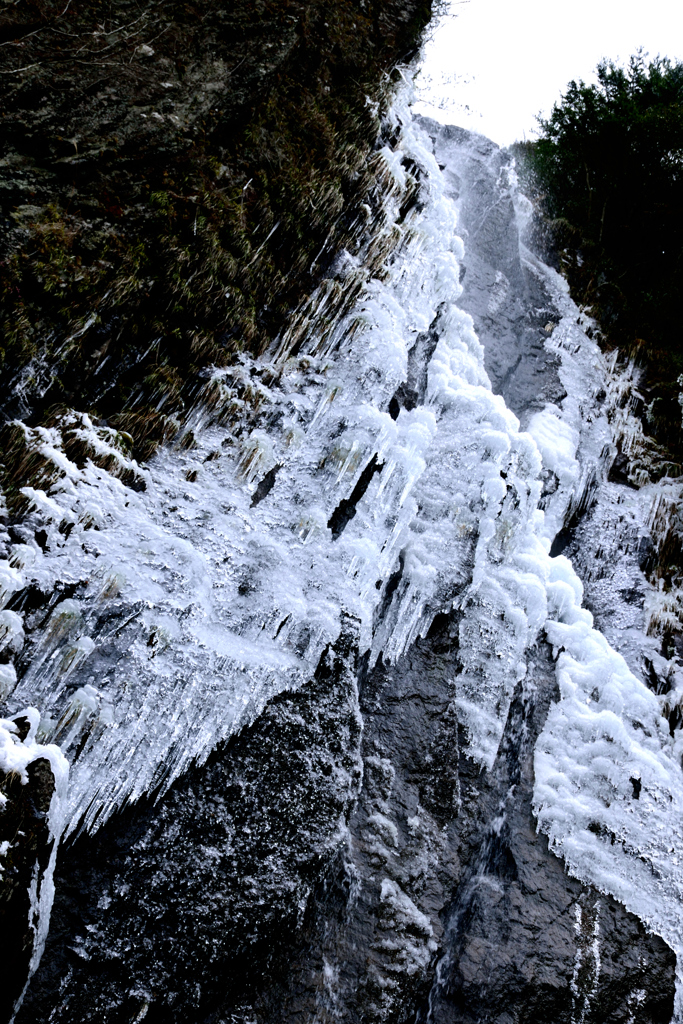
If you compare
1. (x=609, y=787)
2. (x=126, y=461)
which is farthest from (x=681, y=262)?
(x=126, y=461)

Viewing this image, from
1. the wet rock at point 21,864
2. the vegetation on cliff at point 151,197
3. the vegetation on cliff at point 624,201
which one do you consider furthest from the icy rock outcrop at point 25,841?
the vegetation on cliff at point 624,201

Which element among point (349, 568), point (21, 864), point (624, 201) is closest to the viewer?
point (21, 864)

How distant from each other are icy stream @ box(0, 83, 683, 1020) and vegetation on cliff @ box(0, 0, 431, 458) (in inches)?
13.0

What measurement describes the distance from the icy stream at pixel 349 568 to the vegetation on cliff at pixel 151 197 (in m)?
0.33

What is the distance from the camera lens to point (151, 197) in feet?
16.5

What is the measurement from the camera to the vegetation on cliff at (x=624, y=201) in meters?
9.80

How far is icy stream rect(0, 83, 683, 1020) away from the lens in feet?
12.4

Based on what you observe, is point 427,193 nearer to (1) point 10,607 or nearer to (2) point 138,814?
(1) point 10,607

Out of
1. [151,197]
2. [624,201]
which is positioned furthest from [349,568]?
[624,201]

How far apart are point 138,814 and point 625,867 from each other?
149 inches

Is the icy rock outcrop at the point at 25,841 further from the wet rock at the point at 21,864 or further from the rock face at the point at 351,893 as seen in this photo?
the rock face at the point at 351,893

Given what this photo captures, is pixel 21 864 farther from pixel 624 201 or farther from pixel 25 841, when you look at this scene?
pixel 624 201

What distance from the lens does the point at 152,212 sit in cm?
503

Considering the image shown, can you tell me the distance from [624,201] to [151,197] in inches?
343
